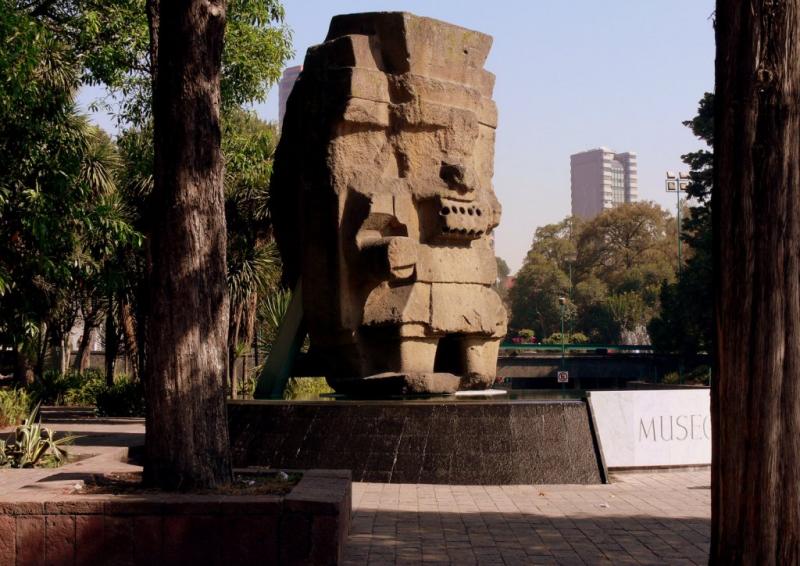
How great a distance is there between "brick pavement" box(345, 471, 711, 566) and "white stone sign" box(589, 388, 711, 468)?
0.76 metres

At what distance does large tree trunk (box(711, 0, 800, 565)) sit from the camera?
5246 millimetres

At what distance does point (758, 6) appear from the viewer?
5.37 meters

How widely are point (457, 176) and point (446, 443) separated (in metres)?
3.69

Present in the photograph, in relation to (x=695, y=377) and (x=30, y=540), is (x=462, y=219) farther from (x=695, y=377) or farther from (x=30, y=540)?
(x=695, y=377)

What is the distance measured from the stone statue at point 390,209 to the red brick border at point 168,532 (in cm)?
623

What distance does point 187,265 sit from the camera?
7.93 m

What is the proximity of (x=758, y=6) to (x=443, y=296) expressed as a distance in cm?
847

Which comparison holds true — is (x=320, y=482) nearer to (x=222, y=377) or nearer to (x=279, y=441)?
(x=222, y=377)

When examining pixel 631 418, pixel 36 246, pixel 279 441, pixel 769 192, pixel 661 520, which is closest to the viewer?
pixel 769 192

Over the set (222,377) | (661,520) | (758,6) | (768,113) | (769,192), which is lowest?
(661,520)

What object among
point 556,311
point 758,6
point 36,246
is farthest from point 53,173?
point 556,311

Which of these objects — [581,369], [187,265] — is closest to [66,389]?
[187,265]

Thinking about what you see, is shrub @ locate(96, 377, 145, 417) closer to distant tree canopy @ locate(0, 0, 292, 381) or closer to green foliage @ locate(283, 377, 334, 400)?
distant tree canopy @ locate(0, 0, 292, 381)

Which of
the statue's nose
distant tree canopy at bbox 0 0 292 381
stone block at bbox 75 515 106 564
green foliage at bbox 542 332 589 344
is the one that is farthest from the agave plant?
green foliage at bbox 542 332 589 344
